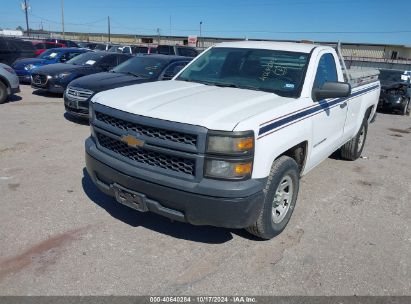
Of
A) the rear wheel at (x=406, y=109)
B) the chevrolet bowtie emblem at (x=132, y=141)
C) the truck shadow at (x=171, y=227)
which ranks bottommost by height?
the rear wheel at (x=406, y=109)

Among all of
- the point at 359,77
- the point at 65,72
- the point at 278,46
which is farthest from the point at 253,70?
the point at 65,72

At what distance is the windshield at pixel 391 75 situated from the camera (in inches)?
557

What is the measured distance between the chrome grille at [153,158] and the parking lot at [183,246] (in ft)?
2.79

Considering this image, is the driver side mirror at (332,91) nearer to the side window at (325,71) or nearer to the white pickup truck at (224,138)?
the white pickup truck at (224,138)

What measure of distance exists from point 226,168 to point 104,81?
20.9ft

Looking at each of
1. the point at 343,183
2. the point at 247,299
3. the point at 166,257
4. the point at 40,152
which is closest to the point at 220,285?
the point at 247,299

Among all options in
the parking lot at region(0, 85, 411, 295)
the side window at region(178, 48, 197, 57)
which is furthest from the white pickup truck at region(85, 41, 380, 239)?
the side window at region(178, 48, 197, 57)

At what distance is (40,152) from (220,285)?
436cm

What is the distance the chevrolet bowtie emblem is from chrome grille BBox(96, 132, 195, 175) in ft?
0.19

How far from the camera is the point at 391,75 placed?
14.4m

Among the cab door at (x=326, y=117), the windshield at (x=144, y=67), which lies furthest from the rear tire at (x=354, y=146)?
the windshield at (x=144, y=67)

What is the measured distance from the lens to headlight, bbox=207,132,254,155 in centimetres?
292

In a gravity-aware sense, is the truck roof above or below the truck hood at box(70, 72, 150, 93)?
above

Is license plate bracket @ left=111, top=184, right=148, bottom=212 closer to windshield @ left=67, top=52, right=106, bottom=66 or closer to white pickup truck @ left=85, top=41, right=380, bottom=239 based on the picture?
white pickup truck @ left=85, top=41, right=380, bottom=239
